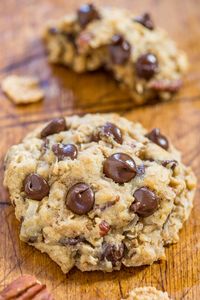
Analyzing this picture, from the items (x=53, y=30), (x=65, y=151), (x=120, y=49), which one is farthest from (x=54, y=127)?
(x=53, y=30)

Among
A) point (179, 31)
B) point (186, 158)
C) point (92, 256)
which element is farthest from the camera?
point (179, 31)

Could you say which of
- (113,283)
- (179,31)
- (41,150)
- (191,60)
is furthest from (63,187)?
(179,31)

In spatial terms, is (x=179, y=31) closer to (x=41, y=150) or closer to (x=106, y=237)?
(x=41, y=150)

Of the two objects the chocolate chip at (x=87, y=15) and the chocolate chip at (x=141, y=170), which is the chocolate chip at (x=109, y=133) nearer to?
the chocolate chip at (x=141, y=170)

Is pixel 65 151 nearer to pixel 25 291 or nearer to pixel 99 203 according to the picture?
pixel 99 203

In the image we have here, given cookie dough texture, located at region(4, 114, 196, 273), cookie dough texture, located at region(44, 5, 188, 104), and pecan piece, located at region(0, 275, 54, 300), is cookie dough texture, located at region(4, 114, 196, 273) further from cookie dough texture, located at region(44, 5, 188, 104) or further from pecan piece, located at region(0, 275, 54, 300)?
cookie dough texture, located at region(44, 5, 188, 104)
